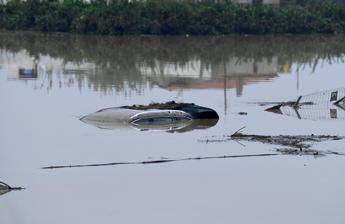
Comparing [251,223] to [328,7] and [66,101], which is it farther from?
[328,7]

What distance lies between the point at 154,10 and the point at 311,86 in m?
13.7

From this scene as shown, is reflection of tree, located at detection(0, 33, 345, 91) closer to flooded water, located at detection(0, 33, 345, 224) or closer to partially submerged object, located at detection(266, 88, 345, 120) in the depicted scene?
flooded water, located at detection(0, 33, 345, 224)

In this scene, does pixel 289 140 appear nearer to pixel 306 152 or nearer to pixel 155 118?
pixel 306 152

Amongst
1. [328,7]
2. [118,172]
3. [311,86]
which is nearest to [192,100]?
[311,86]

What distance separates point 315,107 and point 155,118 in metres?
4.29

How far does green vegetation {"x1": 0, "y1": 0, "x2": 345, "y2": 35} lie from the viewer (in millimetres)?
39344

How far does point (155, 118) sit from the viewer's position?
19.0 meters

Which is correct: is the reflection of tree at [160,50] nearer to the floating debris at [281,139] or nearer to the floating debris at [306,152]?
the floating debris at [281,139]

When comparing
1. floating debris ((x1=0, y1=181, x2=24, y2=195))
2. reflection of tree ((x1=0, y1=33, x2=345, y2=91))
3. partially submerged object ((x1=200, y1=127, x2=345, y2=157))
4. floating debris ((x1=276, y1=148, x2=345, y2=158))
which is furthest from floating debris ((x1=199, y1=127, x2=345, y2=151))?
reflection of tree ((x1=0, y1=33, x2=345, y2=91))

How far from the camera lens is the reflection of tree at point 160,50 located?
30.7m

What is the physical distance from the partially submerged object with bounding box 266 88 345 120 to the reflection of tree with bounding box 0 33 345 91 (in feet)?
16.0

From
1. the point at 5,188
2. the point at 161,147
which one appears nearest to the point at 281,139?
the point at 161,147

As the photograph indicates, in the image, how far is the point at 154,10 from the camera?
130ft

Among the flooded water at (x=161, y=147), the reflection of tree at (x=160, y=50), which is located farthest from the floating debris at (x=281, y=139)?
the reflection of tree at (x=160, y=50)
